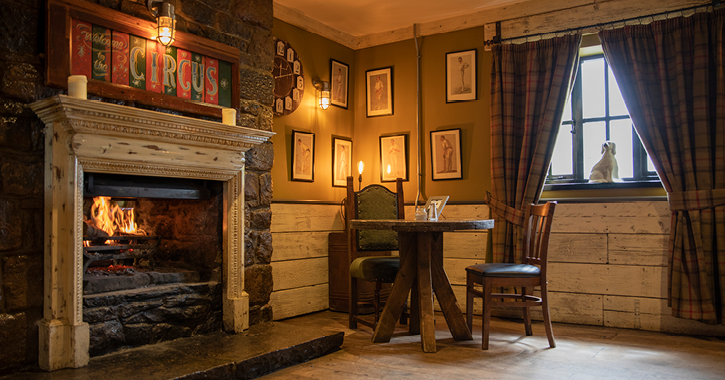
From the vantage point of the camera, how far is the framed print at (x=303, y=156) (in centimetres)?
453

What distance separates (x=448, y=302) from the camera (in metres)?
3.41

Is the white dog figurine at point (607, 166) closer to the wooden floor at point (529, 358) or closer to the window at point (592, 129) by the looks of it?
the window at point (592, 129)

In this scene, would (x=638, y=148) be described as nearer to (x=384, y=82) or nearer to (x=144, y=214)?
(x=384, y=82)

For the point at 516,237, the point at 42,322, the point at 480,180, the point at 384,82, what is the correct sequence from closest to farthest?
the point at 42,322
the point at 516,237
the point at 480,180
the point at 384,82

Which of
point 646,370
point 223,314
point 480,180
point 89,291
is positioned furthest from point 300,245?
point 646,370

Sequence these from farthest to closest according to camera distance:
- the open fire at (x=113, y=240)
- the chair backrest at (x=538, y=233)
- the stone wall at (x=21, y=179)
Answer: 1. the chair backrest at (x=538, y=233)
2. the open fire at (x=113, y=240)
3. the stone wall at (x=21, y=179)

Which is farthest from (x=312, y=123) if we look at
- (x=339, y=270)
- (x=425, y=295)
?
(x=425, y=295)

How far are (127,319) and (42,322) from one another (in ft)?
1.32

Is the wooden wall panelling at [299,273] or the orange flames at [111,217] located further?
the wooden wall panelling at [299,273]

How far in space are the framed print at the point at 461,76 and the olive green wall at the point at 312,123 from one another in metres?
1.01

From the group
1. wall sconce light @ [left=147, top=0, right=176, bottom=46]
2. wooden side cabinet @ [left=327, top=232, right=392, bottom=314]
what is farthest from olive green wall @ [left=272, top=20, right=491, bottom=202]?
wall sconce light @ [left=147, top=0, right=176, bottom=46]

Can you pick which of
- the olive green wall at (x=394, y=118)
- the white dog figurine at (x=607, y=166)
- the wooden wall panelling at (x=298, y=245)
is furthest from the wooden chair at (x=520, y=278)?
the wooden wall panelling at (x=298, y=245)

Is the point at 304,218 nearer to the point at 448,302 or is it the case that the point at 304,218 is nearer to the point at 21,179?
the point at 448,302

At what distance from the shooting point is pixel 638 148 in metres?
4.03
